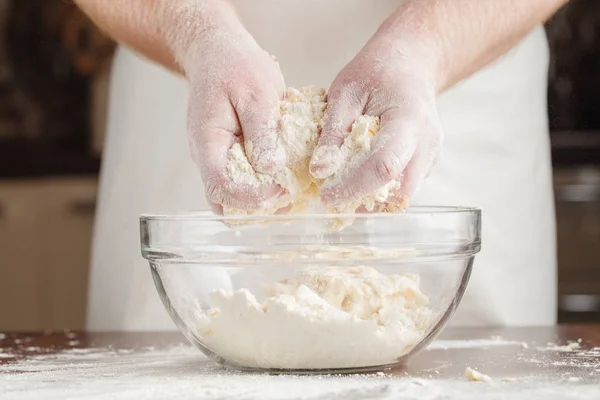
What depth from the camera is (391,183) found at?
0.71 metres

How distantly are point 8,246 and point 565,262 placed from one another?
1.44 metres

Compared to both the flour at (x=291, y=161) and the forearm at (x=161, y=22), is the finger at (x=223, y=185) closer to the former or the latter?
the flour at (x=291, y=161)

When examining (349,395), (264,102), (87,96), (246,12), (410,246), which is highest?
(87,96)

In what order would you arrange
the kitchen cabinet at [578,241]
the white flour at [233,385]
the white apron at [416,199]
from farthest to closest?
the kitchen cabinet at [578,241], the white apron at [416,199], the white flour at [233,385]

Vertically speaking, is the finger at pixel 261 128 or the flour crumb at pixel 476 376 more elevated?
the finger at pixel 261 128

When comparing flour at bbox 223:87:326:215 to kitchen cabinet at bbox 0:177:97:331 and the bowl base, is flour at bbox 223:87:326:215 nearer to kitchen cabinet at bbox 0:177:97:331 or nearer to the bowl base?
the bowl base

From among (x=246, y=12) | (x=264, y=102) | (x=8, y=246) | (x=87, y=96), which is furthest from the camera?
(x=87, y=96)

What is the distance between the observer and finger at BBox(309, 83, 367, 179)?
695 mm

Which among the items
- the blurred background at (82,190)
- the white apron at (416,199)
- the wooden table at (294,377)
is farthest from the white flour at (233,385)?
the blurred background at (82,190)

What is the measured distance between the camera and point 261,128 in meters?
0.72

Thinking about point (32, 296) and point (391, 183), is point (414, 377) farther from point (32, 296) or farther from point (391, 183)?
point (32, 296)

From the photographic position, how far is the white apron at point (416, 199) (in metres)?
1.21

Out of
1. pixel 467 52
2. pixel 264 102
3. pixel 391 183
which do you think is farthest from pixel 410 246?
pixel 467 52

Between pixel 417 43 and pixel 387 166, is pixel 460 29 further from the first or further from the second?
pixel 387 166
